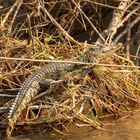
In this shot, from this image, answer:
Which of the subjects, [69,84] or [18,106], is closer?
[18,106]

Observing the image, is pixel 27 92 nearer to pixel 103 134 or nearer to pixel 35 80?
pixel 35 80

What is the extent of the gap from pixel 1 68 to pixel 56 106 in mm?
838

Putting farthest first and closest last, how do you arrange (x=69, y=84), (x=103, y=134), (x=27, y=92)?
(x=69, y=84)
(x=27, y=92)
(x=103, y=134)

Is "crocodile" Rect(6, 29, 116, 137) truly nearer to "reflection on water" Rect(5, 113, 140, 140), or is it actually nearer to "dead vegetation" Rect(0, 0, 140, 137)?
"dead vegetation" Rect(0, 0, 140, 137)

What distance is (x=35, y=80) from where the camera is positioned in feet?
16.6

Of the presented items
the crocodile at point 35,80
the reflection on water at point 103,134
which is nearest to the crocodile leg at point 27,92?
the crocodile at point 35,80

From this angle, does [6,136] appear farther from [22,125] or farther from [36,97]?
[36,97]

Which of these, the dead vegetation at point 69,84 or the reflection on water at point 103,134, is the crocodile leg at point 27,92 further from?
the reflection on water at point 103,134

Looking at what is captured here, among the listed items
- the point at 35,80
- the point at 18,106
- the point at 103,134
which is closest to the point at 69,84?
the point at 35,80

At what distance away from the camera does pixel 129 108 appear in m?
5.39

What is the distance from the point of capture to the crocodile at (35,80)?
4648 millimetres

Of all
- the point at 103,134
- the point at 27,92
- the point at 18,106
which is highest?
the point at 27,92

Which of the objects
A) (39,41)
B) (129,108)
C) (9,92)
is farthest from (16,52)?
(129,108)

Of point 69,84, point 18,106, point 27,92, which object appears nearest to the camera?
point 18,106
